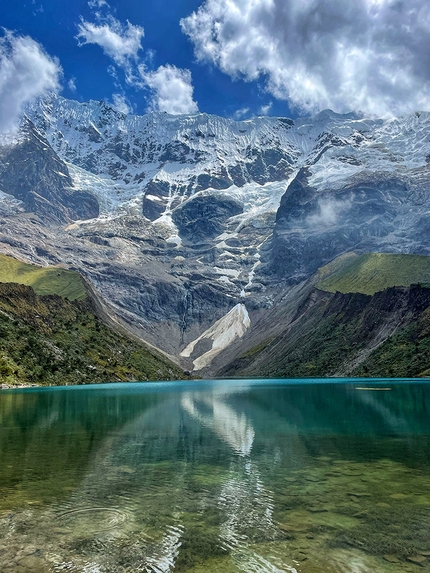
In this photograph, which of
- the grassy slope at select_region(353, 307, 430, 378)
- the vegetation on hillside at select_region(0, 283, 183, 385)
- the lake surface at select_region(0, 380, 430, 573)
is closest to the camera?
the lake surface at select_region(0, 380, 430, 573)

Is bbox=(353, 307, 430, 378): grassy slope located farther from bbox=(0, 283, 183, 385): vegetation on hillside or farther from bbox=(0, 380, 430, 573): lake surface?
bbox=(0, 380, 430, 573): lake surface

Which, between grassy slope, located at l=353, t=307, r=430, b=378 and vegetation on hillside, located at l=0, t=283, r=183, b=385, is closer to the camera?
vegetation on hillside, located at l=0, t=283, r=183, b=385

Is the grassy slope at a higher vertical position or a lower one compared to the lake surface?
higher

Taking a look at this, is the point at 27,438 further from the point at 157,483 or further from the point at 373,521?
the point at 373,521

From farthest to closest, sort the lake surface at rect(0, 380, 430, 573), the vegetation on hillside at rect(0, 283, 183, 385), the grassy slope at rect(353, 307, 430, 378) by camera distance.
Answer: the grassy slope at rect(353, 307, 430, 378) → the vegetation on hillside at rect(0, 283, 183, 385) → the lake surface at rect(0, 380, 430, 573)

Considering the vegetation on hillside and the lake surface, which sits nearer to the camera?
the lake surface

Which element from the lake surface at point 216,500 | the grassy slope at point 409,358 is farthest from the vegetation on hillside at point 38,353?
the grassy slope at point 409,358

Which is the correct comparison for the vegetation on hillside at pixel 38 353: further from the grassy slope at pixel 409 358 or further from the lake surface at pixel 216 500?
the grassy slope at pixel 409 358

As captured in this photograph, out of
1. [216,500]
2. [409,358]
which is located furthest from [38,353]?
[216,500]

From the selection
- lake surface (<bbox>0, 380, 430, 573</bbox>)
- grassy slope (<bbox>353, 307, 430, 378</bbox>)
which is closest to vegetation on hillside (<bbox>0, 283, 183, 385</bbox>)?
lake surface (<bbox>0, 380, 430, 573</bbox>)
